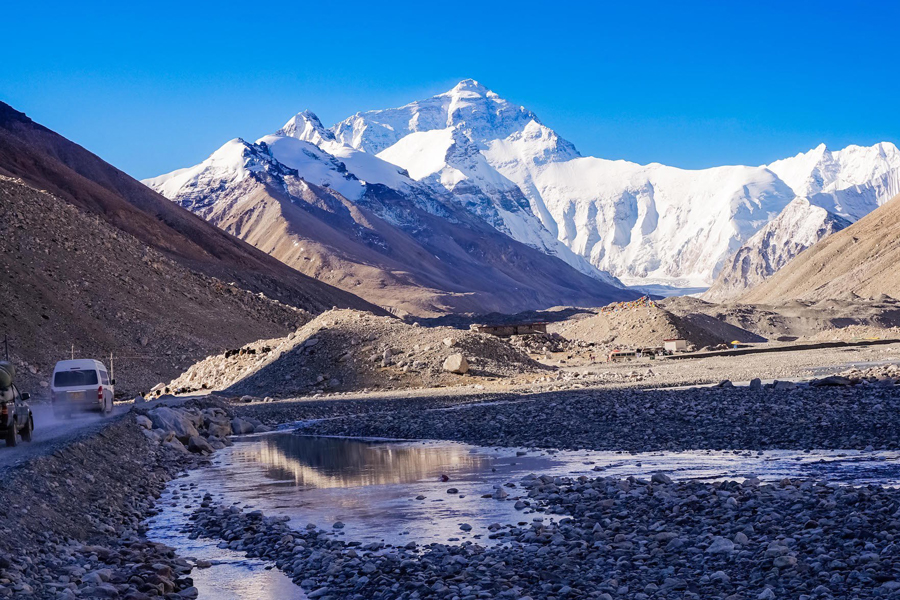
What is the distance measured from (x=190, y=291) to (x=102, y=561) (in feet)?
226

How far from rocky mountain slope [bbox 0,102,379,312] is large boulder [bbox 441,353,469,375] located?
6961 cm

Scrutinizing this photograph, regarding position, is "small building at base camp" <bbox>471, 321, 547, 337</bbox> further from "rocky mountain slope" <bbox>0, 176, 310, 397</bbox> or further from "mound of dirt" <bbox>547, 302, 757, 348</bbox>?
"rocky mountain slope" <bbox>0, 176, 310, 397</bbox>

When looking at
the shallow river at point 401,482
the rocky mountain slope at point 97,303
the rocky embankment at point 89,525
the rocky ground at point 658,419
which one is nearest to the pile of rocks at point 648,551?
the shallow river at point 401,482

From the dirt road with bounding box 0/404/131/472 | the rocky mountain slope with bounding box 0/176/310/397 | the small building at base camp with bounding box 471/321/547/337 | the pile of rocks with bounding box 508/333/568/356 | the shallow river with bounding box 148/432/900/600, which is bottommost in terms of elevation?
the shallow river with bounding box 148/432/900/600

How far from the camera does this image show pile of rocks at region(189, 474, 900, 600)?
1004 cm

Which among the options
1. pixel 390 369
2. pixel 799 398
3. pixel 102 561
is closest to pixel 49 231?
pixel 390 369

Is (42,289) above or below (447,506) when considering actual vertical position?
above

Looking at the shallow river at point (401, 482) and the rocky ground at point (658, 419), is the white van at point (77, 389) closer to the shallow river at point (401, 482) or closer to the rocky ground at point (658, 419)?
the rocky ground at point (658, 419)

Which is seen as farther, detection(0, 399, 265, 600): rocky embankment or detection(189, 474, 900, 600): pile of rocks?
detection(0, 399, 265, 600): rocky embankment

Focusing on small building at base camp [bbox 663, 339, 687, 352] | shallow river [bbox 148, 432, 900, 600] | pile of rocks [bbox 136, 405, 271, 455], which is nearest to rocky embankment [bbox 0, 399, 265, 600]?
shallow river [bbox 148, 432, 900, 600]

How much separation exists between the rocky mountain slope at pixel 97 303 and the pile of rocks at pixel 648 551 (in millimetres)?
39184

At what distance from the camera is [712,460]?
65.8ft

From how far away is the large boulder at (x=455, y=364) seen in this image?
49191 mm

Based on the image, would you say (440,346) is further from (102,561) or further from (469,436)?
(102,561)
